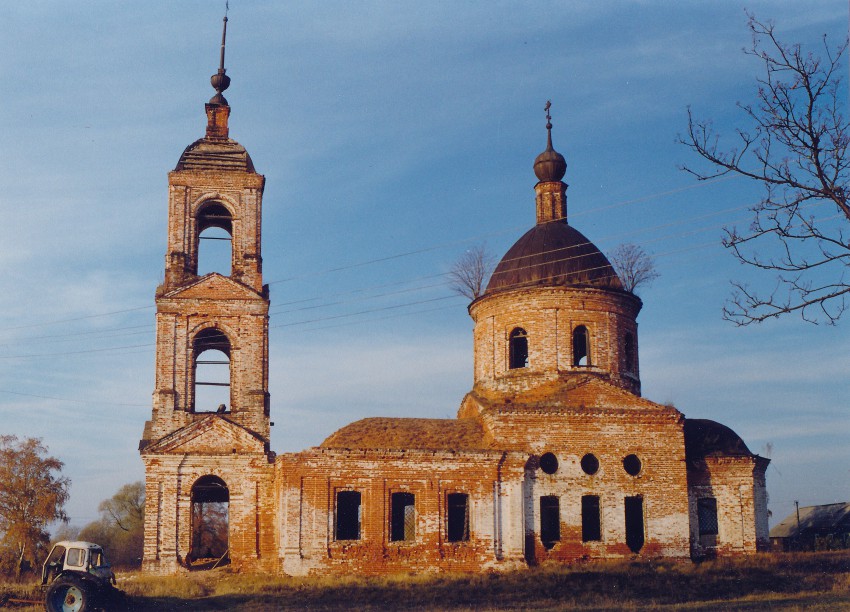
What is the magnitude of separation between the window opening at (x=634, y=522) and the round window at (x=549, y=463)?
200 centimetres

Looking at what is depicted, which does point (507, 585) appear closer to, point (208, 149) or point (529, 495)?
point (529, 495)

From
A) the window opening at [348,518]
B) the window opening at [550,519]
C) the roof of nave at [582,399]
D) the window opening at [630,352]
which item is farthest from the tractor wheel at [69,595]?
the window opening at [630,352]

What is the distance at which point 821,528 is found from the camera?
39.2 meters

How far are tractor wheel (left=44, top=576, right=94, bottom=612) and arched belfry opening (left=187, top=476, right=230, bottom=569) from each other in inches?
235

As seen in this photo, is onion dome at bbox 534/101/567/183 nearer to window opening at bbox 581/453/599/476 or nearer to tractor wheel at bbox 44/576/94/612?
window opening at bbox 581/453/599/476

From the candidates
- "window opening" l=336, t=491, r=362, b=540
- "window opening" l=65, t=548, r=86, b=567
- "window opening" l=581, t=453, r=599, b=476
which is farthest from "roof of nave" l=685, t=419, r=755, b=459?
"window opening" l=65, t=548, r=86, b=567

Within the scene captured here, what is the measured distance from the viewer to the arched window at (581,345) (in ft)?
86.8

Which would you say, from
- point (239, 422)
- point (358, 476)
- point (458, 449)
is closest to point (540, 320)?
point (458, 449)

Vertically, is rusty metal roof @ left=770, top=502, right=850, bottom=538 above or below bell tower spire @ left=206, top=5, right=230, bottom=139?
below

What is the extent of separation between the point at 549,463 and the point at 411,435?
3.47 meters

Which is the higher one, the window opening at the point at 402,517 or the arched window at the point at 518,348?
the arched window at the point at 518,348

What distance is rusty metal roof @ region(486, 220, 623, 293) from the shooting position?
26594 mm

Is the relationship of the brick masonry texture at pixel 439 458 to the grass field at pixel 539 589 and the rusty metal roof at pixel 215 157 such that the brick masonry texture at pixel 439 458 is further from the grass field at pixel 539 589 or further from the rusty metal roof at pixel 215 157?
the grass field at pixel 539 589

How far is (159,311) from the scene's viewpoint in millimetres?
24344
